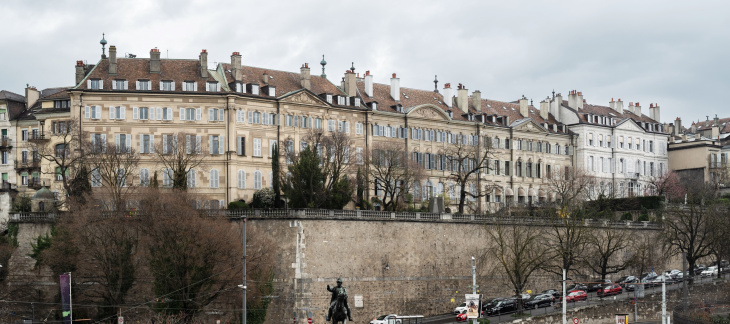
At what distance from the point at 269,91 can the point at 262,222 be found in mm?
20132

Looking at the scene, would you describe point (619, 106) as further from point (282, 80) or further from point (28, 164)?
point (28, 164)

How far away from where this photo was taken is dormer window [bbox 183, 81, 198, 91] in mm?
95688

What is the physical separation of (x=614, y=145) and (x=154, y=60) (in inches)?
2203

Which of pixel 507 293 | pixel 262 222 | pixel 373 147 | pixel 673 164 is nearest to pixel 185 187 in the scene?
pixel 262 222

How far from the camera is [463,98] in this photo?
11456 cm

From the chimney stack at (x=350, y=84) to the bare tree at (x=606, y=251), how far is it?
26.7 m

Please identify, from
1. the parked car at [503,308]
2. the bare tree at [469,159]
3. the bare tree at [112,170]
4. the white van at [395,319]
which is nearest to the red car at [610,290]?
the parked car at [503,308]

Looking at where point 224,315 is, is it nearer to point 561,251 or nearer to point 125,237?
point 125,237

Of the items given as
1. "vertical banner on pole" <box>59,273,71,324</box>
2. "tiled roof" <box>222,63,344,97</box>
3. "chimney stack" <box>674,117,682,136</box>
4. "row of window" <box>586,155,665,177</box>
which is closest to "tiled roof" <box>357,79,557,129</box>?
"tiled roof" <box>222,63,344,97</box>

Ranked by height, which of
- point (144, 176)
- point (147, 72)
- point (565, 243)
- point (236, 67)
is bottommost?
point (565, 243)

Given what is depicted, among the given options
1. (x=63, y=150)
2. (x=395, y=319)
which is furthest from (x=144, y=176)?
(x=395, y=319)

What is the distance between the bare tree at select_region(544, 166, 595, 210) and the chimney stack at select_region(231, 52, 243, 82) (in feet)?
107

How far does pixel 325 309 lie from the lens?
265 ft

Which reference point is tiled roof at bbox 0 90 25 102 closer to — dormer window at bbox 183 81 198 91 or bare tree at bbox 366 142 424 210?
dormer window at bbox 183 81 198 91
